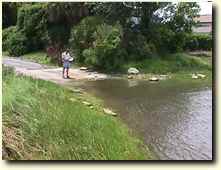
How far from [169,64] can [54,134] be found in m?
7.80

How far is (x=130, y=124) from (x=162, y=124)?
404mm

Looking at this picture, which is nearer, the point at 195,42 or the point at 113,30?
the point at 113,30

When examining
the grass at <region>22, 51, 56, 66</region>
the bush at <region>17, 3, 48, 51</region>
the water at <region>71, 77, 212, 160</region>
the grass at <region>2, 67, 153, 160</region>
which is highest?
the bush at <region>17, 3, 48, 51</region>

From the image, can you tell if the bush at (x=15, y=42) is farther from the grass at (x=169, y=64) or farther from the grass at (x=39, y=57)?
the grass at (x=169, y=64)

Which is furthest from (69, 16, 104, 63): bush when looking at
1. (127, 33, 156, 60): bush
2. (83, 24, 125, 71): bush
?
(127, 33, 156, 60): bush

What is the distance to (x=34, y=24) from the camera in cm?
1369

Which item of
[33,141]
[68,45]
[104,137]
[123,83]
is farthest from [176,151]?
[68,45]

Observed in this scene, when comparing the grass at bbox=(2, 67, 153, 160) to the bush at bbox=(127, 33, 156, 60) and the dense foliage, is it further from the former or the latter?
the bush at bbox=(127, 33, 156, 60)

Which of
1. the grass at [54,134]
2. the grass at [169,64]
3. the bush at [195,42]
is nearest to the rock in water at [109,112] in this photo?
the grass at [54,134]

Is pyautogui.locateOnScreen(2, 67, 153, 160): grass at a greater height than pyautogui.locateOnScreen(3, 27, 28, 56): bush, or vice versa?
pyautogui.locateOnScreen(3, 27, 28, 56): bush

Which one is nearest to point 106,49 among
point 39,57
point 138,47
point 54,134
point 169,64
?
point 138,47

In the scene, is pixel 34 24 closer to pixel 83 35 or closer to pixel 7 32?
pixel 7 32

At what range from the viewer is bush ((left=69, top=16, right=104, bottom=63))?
439 inches

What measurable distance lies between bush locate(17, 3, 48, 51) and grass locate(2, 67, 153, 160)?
8.46m
